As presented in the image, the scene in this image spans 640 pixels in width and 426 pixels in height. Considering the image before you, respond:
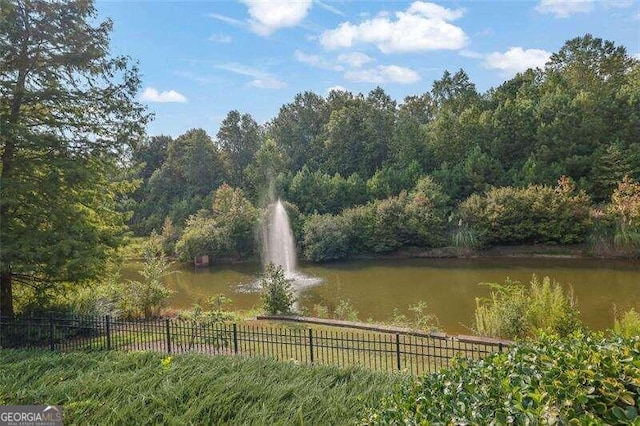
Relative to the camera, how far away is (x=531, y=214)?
27.7 meters

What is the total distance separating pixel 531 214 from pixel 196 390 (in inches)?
1070

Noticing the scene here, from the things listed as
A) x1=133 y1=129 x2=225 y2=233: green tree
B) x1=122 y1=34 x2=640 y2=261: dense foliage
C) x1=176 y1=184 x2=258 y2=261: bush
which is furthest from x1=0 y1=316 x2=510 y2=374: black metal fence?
x1=133 y1=129 x2=225 y2=233: green tree

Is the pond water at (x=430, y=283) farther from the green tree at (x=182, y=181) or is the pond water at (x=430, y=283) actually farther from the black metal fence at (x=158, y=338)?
the green tree at (x=182, y=181)

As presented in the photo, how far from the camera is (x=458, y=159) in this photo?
3750 cm

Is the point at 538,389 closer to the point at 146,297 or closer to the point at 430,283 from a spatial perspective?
the point at 146,297

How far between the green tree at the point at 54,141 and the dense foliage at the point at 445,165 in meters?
7.50

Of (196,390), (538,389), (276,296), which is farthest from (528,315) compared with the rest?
(538,389)

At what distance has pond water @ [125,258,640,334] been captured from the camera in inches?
606

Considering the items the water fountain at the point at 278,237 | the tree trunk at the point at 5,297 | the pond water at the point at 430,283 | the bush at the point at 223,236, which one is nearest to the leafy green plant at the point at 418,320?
the pond water at the point at 430,283

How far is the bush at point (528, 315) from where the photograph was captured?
31.8 feet

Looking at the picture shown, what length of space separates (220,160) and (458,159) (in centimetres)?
2504

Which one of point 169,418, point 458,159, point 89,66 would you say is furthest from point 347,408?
point 458,159

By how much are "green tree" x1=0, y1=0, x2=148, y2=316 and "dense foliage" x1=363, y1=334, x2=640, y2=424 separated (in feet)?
33.6

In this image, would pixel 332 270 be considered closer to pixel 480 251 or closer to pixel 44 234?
pixel 480 251
